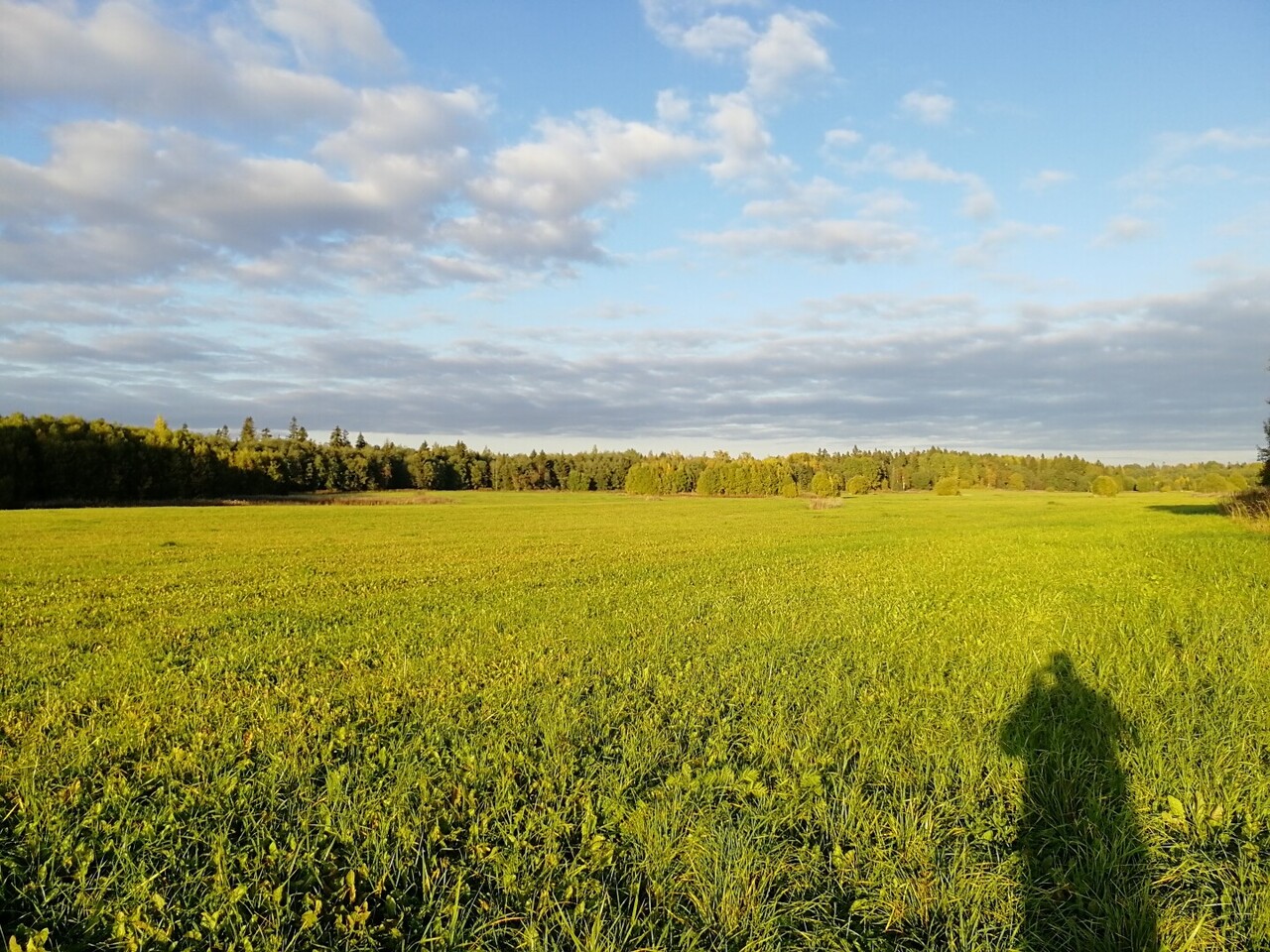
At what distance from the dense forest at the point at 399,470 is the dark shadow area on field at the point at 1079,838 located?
78.6m

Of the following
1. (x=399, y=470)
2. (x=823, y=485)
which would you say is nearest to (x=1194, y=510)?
(x=823, y=485)

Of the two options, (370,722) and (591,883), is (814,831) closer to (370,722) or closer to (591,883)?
(591,883)

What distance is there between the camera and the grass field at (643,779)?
12.7 ft

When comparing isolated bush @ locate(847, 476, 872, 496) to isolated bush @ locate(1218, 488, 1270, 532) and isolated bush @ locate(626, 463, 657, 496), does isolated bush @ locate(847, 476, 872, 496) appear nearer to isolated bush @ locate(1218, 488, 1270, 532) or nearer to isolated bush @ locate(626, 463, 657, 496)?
isolated bush @ locate(626, 463, 657, 496)

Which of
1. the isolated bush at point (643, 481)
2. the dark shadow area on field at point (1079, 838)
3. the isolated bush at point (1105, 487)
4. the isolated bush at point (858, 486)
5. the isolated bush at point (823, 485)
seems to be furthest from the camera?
the isolated bush at point (858, 486)

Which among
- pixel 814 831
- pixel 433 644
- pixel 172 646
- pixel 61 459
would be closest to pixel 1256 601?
pixel 814 831

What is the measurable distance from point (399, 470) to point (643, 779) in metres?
159

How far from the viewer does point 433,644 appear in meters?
10.7

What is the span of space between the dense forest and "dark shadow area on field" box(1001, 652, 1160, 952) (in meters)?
78.6

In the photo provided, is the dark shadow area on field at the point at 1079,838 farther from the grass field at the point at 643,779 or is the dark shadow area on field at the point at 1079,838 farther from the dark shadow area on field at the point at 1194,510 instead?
the dark shadow area on field at the point at 1194,510

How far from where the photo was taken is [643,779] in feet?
18.2

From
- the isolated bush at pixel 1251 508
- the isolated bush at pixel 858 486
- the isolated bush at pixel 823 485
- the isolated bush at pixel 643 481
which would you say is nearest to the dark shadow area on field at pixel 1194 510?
the isolated bush at pixel 1251 508

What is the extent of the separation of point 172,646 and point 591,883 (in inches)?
386

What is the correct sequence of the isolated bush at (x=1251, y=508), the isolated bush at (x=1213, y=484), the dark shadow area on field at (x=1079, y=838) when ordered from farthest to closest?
1. the isolated bush at (x=1213, y=484)
2. the isolated bush at (x=1251, y=508)
3. the dark shadow area on field at (x=1079, y=838)
